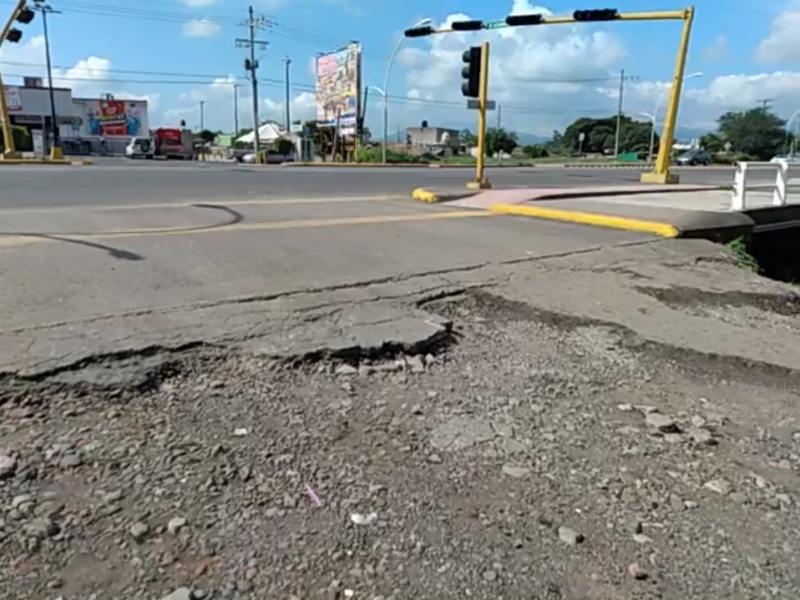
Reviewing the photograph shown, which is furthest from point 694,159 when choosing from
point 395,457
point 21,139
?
point 395,457

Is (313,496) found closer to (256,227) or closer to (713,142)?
(256,227)

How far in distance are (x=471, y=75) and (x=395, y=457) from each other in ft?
46.0

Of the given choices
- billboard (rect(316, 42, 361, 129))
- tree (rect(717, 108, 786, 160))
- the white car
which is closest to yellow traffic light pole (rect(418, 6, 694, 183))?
billboard (rect(316, 42, 361, 129))

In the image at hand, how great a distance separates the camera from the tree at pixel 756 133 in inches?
4033

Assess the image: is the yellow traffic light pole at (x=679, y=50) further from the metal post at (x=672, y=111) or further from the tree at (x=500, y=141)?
the tree at (x=500, y=141)

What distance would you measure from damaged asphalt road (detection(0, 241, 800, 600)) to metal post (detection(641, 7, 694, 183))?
15.6 m

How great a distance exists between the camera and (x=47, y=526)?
2.49m

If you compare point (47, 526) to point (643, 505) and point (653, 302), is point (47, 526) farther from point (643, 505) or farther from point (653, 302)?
point (653, 302)

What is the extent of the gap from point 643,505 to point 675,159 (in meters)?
69.1

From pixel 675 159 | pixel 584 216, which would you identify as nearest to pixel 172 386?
pixel 584 216

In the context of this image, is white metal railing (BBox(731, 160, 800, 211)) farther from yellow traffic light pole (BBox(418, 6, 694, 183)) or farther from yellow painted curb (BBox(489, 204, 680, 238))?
yellow traffic light pole (BBox(418, 6, 694, 183))

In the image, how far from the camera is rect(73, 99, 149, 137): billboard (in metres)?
79.4

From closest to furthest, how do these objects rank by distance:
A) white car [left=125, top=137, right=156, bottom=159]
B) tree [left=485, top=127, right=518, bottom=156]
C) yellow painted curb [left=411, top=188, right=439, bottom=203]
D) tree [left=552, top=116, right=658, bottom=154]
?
yellow painted curb [left=411, top=188, right=439, bottom=203]
white car [left=125, top=137, right=156, bottom=159]
tree [left=485, top=127, right=518, bottom=156]
tree [left=552, top=116, right=658, bottom=154]

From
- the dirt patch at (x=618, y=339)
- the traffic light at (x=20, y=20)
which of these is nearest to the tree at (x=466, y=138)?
the traffic light at (x=20, y=20)
